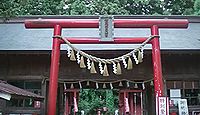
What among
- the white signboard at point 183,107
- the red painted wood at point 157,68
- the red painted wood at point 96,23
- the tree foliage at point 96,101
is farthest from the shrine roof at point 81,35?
the tree foliage at point 96,101

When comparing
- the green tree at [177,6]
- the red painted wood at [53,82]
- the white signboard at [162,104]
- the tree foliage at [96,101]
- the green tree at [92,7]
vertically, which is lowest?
the tree foliage at [96,101]

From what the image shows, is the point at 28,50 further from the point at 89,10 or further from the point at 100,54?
the point at 89,10

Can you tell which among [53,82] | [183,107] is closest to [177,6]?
[183,107]

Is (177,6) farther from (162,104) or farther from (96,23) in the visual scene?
(162,104)

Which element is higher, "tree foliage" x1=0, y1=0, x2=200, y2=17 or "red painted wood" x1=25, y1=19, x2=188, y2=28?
"tree foliage" x1=0, y1=0, x2=200, y2=17

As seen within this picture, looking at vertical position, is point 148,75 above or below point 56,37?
below

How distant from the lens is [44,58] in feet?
28.0

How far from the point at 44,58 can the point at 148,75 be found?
3.10 m

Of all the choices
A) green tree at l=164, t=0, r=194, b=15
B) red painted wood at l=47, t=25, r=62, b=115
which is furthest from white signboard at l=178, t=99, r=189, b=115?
green tree at l=164, t=0, r=194, b=15

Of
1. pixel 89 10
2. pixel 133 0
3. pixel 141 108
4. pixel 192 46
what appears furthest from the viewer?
pixel 133 0

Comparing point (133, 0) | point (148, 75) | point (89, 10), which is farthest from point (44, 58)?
point (133, 0)

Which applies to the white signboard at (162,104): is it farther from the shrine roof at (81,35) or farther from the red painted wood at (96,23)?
the shrine roof at (81,35)

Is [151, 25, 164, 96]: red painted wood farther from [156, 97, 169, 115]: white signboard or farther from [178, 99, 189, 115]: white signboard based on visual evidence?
[178, 99, 189, 115]: white signboard

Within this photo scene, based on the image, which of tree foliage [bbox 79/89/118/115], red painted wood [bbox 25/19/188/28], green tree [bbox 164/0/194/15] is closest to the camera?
red painted wood [bbox 25/19/188/28]
